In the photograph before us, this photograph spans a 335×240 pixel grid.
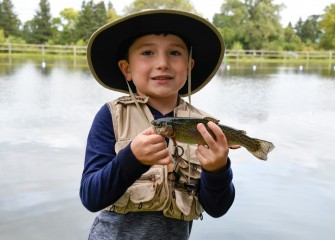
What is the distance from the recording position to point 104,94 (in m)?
12.8

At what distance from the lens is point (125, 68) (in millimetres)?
2098

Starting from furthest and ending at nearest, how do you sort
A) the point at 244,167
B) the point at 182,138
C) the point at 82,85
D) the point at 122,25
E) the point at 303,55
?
the point at 303,55, the point at 82,85, the point at 244,167, the point at 122,25, the point at 182,138

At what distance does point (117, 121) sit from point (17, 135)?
5.37m

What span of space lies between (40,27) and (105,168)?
2118 inches

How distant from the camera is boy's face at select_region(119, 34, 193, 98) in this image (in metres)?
1.90

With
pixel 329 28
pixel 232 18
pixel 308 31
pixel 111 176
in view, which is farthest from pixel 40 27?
pixel 111 176

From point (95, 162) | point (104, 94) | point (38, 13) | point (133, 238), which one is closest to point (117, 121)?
point (95, 162)

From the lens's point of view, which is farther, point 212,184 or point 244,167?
point 244,167

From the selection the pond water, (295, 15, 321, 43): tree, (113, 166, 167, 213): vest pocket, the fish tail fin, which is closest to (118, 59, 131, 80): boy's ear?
(113, 166, 167, 213): vest pocket

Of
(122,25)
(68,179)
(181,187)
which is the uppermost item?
(122,25)

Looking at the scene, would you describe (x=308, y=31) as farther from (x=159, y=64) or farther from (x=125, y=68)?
(x=159, y=64)

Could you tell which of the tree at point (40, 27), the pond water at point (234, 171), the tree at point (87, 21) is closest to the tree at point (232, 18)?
the tree at point (87, 21)

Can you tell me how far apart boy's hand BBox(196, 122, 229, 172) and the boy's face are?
1.17ft

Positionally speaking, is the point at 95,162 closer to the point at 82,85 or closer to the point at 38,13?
the point at 82,85
